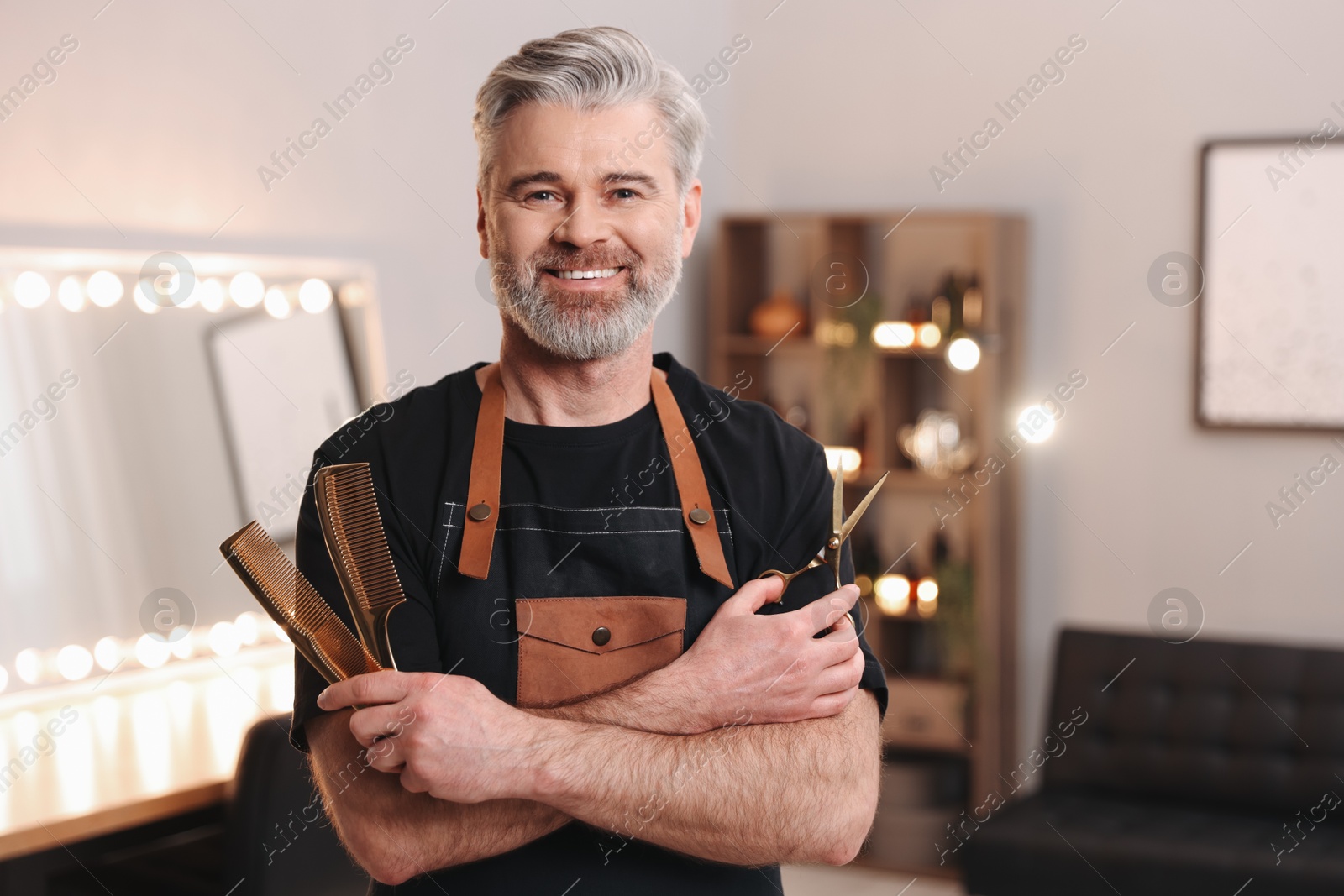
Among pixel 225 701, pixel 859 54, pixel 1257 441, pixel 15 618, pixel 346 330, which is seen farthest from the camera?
pixel 859 54

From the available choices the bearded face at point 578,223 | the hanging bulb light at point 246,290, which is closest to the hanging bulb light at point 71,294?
the hanging bulb light at point 246,290

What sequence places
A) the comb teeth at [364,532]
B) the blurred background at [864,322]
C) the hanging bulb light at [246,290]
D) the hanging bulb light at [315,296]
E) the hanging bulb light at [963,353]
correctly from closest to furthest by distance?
the comb teeth at [364,532] → the blurred background at [864,322] → the hanging bulb light at [246,290] → the hanging bulb light at [315,296] → the hanging bulb light at [963,353]

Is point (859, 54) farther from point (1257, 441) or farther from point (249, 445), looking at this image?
point (249, 445)

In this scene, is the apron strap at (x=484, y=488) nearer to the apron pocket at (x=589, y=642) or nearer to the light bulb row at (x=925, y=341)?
the apron pocket at (x=589, y=642)

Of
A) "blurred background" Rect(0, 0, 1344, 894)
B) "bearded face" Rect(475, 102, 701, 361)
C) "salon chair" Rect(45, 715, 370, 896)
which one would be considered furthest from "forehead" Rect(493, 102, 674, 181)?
"blurred background" Rect(0, 0, 1344, 894)

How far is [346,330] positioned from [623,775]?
2.22 meters

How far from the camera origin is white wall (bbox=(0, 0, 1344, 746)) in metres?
2.81

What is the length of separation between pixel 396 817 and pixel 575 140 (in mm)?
714

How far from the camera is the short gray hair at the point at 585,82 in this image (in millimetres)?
1299

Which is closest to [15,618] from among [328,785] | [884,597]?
[328,785]

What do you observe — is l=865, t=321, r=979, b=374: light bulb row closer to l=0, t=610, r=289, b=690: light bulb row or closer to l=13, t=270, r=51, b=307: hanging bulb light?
l=0, t=610, r=289, b=690: light bulb row

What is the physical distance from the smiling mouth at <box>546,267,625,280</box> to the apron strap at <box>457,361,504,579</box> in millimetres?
156

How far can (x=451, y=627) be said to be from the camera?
1.30 m

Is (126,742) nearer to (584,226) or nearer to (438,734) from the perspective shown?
(438,734)
